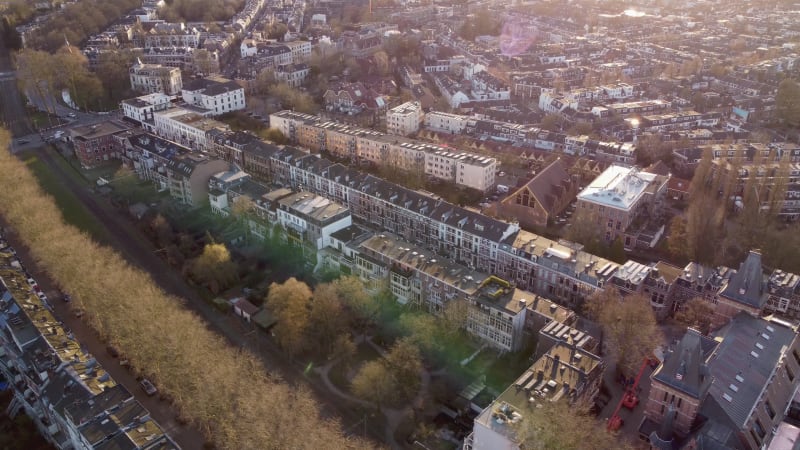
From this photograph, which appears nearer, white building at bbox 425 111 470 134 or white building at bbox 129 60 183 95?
white building at bbox 425 111 470 134

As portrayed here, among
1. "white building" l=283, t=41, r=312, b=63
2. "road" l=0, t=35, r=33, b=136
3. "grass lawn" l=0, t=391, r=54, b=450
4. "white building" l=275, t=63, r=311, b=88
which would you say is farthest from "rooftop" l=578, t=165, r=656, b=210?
"road" l=0, t=35, r=33, b=136

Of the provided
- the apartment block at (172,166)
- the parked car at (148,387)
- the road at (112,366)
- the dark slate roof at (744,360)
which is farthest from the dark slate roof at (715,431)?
the apartment block at (172,166)

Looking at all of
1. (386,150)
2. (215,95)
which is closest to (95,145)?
(215,95)

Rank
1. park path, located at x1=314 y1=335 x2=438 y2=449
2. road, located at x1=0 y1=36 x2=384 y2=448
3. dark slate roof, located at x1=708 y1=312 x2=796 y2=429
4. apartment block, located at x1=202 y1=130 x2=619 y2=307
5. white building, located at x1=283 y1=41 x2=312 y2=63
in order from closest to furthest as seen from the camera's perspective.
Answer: dark slate roof, located at x1=708 y1=312 x2=796 y2=429 < park path, located at x1=314 y1=335 x2=438 y2=449 < road, located at x1=0 y1=36 x2=384 y2=448 < apartment block, located at x1=202 y1=130 x2=619 y2=307 < white building, located at x1=283 y1=41 x2=312 y2=63

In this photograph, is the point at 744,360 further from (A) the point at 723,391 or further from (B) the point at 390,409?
(B) the point at 390,409

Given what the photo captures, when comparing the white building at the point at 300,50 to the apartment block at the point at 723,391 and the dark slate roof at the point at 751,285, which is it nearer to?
the dark slate roof at the point at 751,285

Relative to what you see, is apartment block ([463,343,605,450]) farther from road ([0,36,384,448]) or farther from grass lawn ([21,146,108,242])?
grass lawn ([21,146,108,242])
